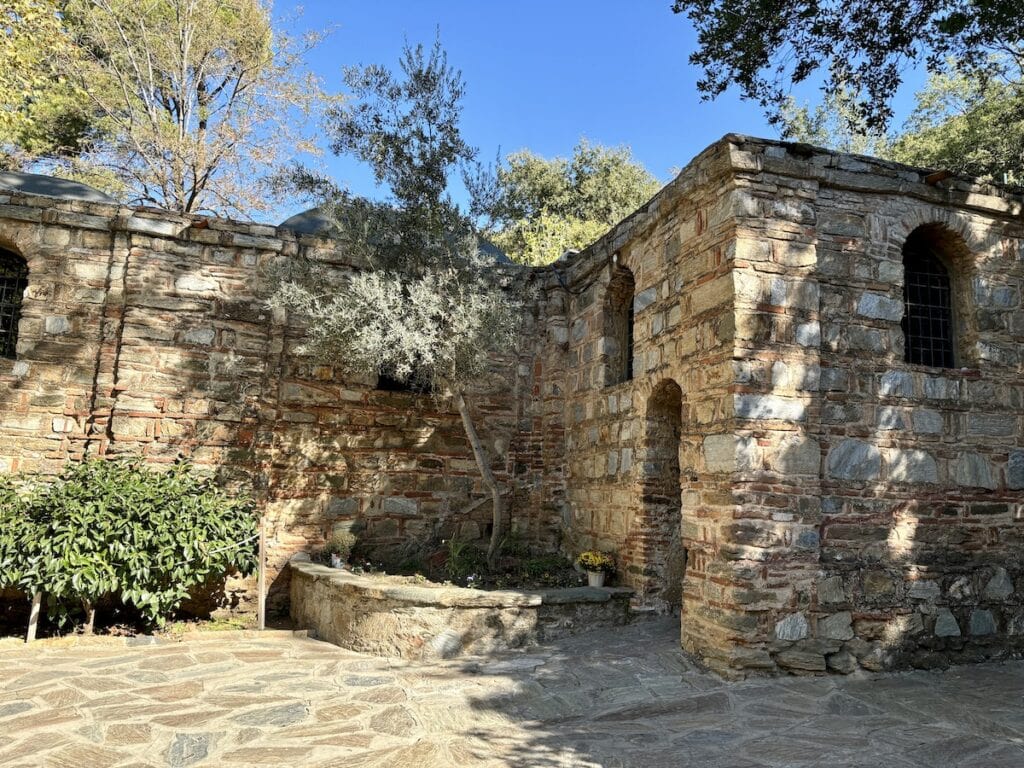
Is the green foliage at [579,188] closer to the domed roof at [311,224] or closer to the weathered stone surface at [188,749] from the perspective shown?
the domed roof at [311,224]

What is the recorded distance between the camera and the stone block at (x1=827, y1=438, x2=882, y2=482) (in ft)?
17.9

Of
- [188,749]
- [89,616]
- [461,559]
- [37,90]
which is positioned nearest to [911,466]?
[461,559]

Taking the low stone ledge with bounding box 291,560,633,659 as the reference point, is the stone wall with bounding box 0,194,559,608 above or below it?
above

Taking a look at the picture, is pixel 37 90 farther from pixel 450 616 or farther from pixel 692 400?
pixel 692 400

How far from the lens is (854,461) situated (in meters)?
5.48

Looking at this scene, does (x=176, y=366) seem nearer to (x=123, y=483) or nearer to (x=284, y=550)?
(x=123, y=483)

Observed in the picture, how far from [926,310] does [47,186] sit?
9.86m

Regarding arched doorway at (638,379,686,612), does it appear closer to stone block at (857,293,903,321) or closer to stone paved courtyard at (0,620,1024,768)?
stone paved courtyard at (0,620,1024,768)

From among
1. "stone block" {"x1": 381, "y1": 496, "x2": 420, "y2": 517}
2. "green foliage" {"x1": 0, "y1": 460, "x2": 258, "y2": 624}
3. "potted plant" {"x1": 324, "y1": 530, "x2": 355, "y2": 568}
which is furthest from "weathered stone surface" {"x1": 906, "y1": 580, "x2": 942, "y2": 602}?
"green foliage" {"x1": 0, "y1": 460, "x2": 258, "y2": 624}

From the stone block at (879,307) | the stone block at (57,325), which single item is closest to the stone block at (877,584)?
the stone block at (879,307)

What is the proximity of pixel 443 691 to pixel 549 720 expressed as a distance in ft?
2.75

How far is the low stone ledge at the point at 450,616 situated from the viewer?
19.6ft

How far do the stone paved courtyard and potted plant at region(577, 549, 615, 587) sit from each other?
97 cm

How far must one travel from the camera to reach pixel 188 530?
6543 mm
